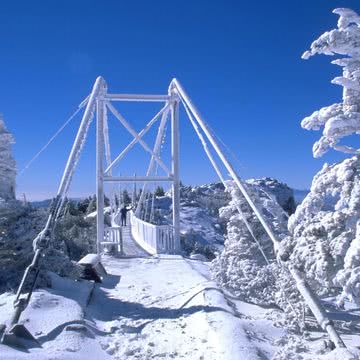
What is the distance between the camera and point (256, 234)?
32.7 feet

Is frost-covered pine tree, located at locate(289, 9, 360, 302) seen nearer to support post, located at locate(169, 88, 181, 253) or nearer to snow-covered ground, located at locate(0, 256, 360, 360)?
snow-covered ground, located at locate(0, 256, 360, 360)

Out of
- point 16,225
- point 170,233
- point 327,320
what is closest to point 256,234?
point 327,320

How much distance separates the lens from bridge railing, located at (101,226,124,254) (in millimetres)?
16766

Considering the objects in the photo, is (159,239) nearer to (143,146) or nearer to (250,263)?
(143,146)

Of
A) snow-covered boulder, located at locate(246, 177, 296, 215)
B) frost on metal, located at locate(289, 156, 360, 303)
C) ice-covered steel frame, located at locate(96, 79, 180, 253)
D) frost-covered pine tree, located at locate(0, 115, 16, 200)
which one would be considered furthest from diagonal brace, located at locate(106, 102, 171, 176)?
snow-covered boulder, located at locate(246, 177, 296, 215)

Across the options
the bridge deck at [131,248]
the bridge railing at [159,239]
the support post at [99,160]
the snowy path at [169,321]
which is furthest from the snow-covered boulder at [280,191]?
the snowy path at [169,321]

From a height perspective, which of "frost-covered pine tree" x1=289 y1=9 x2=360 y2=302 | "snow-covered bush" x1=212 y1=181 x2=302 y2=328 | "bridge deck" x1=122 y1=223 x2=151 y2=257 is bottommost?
"bridge deck" x1=122 y1=223 x2=151 y2=257

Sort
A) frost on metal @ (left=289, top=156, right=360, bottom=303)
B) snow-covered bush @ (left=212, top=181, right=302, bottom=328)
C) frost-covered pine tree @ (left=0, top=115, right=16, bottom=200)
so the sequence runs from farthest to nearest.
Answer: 1. frost-covered pine tree @ (left=0, top=115, right=16, bottom=200)
2. snow-covered bush @ (left=212, top=181, right=302, bottom=328)
3. frost on metal @ (left=289, top=156, right=360, bottom=303)

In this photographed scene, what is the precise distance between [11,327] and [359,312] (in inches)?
222

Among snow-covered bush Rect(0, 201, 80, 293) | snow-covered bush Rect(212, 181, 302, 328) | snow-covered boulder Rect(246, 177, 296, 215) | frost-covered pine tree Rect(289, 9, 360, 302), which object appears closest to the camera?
frost-covered pine tree Rect(289, 9, 360, 302)


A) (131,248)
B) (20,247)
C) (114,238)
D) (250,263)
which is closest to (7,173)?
(20,247)

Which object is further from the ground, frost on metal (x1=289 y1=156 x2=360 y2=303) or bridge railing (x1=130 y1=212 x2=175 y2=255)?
frost on metal (x1=289 y1=156 x2=360 y2=303)

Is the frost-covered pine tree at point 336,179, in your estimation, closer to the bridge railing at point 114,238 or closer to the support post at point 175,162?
the bridge railing at point 114,238

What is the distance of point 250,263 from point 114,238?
8.93 meters
